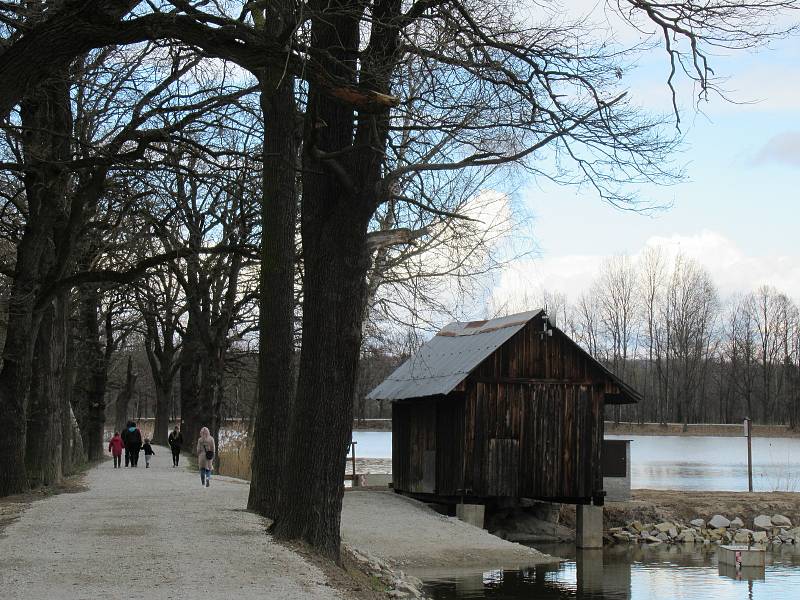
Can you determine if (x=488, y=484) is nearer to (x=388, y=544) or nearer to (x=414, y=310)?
(x=388, y=544)

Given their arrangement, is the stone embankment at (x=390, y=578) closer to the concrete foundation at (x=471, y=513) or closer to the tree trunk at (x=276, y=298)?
the tree trunk at (x=276, y=298)

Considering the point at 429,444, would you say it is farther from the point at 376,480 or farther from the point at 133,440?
the point at 133,440

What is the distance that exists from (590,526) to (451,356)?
6.22 metres

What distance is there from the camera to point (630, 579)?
23438 millimetres

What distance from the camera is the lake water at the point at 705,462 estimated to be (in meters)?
42.1

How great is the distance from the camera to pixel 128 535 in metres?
15.1

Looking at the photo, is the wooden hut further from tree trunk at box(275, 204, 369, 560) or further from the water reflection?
tree trunk at box(275, 204, 369, 560)

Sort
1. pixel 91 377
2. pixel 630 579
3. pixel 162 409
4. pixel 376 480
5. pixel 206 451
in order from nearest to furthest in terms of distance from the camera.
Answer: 1. pixel 630 579
2. pixel 206 451
3. pixel 376 480
4. pixel 91 377
5. pixel 162 409

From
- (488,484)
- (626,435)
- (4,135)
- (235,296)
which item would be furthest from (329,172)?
(626,435)

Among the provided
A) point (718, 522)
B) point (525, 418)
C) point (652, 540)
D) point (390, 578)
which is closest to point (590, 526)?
point (652, 540)

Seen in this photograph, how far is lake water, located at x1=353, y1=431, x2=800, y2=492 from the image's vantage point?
1656 inches

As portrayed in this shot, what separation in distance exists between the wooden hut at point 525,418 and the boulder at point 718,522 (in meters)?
5.26

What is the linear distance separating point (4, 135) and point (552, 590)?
13814mm

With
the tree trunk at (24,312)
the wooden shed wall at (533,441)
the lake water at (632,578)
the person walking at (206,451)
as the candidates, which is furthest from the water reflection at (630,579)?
the tree trunk at (24,312)
